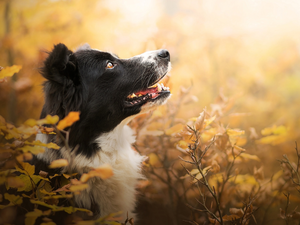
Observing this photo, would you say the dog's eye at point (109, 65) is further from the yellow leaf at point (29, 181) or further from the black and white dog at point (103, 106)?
the yellow leaf at point (29, 181)

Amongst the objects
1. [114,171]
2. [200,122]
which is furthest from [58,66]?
[200,122]

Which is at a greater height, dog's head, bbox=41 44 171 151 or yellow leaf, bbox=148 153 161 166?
dog's head, bbox=41 44 171 151

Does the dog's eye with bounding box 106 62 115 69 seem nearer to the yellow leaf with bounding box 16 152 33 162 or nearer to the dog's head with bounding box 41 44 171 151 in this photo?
the dog's head with bounding box 41 44 171 151

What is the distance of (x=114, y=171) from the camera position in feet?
7.49

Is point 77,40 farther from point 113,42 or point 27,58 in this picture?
point 27,58

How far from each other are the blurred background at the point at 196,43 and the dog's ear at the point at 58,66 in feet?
7.10

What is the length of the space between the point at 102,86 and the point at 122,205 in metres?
1.26

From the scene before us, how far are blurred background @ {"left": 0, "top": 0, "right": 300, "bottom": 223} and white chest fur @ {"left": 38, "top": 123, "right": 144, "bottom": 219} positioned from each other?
1.94 meters

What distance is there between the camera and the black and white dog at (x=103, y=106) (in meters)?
2.11

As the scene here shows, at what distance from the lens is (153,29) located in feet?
16.9

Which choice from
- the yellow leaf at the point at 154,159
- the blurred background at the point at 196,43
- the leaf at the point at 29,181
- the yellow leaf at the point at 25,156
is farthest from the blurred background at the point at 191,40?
the yellow leaf at the point at 25,156

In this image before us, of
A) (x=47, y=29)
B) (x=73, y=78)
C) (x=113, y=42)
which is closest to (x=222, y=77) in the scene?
(x=113, y=42)

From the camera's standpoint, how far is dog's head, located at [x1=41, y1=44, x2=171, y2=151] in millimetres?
2131

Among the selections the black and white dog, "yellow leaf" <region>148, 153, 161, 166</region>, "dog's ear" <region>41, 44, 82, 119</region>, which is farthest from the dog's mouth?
"yellow leaf" <region>148, 153, 161, 166</region>
